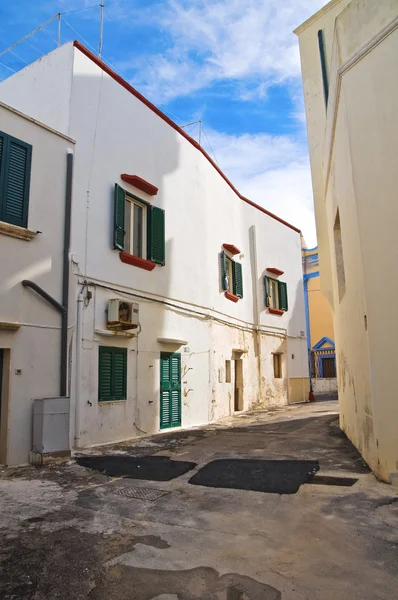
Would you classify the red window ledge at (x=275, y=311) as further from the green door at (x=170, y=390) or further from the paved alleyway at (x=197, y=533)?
the paved alleyway at (x=197, y=533)

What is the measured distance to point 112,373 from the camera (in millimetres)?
8703

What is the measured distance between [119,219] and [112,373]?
3249mm

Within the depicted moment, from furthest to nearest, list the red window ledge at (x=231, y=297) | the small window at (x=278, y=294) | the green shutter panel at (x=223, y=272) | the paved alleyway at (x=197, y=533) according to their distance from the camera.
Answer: the small window at (x=278, y=294) → the red window ledge at (x=231, y=297) → the green shutter panel at (x=223, y=272) → the paved alleyway at (x=197, y=533)

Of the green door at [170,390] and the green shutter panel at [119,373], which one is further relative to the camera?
the green door at [170,390]

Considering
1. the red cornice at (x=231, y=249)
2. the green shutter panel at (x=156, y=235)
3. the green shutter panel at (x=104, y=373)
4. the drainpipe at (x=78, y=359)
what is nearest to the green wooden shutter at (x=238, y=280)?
the red cornice at (x=231, y=249)

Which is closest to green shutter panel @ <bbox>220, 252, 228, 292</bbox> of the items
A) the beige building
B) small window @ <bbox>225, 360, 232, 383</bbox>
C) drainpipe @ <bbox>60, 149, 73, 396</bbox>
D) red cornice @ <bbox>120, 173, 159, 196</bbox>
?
small window @ <bbox>225, 360, 232, 383</bbox>

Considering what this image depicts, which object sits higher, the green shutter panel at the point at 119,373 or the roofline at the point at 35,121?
the roofline at the point at 35,121

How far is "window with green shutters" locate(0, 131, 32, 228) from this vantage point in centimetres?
666

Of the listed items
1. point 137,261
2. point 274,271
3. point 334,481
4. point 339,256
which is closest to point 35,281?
point 137,261

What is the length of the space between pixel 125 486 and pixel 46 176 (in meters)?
5.14

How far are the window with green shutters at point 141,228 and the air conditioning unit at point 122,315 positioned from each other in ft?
4.40

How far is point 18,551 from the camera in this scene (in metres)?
3.32

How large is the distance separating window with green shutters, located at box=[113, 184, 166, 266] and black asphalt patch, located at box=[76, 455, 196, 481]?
174 inches

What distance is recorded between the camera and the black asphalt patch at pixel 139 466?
5.91 m
